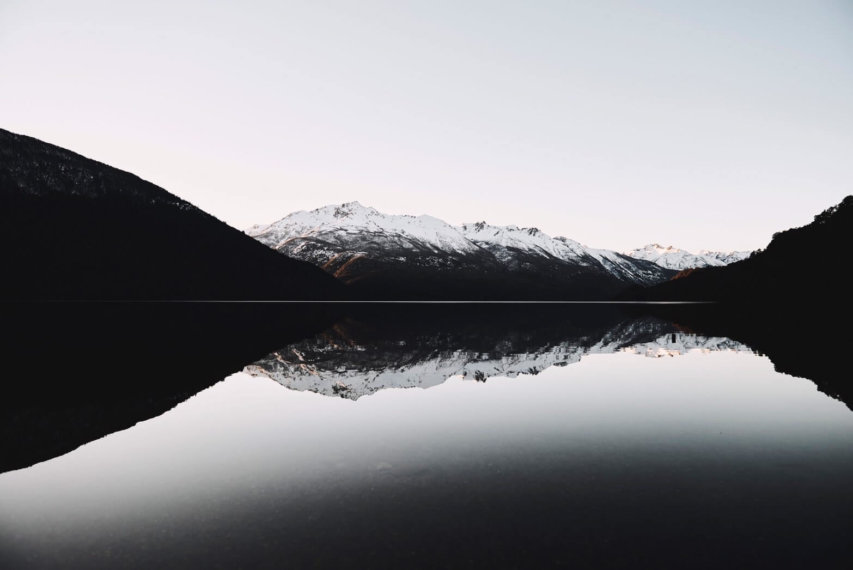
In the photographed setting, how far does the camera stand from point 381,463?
1756 cm

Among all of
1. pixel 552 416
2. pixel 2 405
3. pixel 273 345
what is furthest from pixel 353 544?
pixel 273 345

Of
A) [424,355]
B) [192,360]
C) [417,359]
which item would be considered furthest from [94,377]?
[424,355]

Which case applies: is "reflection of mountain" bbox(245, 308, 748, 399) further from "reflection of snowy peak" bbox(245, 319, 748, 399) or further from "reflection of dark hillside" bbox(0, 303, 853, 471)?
"reflection of dark hillside" bbox(0, 303, 853, 471)

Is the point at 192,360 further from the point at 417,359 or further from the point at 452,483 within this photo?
the point at 452,483

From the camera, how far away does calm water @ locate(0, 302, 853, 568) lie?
442 inches

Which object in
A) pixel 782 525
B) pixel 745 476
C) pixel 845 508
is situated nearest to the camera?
pixel 782 525

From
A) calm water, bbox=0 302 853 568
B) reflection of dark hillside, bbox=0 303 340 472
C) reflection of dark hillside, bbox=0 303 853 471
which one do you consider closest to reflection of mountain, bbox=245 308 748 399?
reflection of dark hillside, bbox=0 303 853 471

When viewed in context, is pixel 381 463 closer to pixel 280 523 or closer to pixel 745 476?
pixel 280 523

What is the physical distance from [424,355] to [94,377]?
Answer: 26.8m

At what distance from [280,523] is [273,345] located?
1743 inches

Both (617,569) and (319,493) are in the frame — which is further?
(319,493)

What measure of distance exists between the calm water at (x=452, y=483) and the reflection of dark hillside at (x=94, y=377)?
1822 millimetres

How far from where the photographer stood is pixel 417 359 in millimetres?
44750

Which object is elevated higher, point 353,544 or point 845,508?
point 353,544
